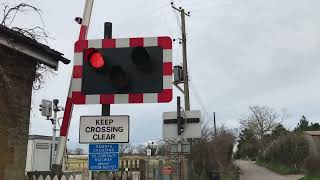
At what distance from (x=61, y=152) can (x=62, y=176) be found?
0.36 meters

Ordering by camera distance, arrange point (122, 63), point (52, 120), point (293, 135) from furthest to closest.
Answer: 1. point (293, 135)
2. point (52, 120)
3. point (122, 63)

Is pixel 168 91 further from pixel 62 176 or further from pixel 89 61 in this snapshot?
pixel 62 176

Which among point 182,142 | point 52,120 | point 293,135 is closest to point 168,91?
point 182,142

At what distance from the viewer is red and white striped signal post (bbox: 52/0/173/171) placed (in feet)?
19.9

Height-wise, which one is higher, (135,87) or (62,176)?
(135,87)

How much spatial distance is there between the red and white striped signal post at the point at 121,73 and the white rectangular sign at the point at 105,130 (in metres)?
0.21

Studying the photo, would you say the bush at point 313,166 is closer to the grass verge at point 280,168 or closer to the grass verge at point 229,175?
the grass verge at point 280,168

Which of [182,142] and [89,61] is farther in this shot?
[182,142]

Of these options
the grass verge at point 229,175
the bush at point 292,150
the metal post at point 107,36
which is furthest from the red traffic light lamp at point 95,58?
the bush at point 292,150

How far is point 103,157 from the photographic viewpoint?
6164mm

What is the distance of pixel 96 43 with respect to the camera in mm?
6305

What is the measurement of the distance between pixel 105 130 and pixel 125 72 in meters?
0.73

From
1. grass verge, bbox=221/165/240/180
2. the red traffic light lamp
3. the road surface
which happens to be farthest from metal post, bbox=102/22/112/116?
the road surface

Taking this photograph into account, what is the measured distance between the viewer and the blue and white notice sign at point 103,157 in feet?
20.1
